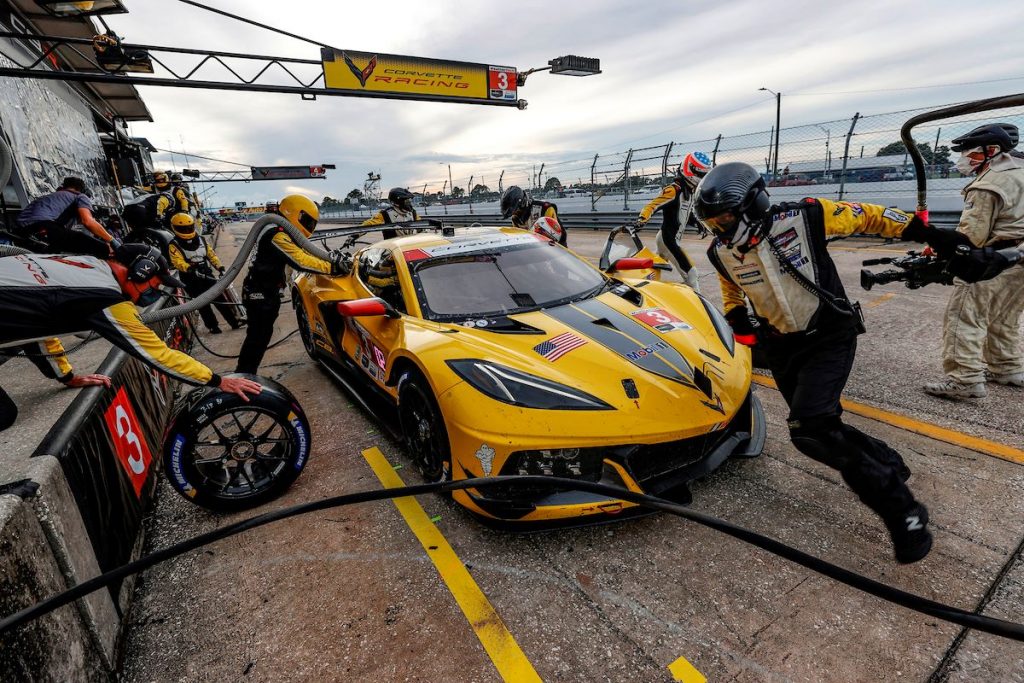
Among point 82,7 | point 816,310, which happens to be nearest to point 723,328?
point 816,310

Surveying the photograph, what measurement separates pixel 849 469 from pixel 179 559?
3.12m

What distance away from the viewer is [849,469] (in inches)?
81.8

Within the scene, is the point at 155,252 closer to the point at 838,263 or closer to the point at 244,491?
the point at 244,491

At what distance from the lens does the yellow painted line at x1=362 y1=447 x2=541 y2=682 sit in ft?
5.79

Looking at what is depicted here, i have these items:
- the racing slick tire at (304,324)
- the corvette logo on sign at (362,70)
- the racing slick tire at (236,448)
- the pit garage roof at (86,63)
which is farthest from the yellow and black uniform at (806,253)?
the pit garage roof at (86,63)

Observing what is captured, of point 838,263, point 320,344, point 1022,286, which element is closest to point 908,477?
point 1022,286

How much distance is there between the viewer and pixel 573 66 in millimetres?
14891

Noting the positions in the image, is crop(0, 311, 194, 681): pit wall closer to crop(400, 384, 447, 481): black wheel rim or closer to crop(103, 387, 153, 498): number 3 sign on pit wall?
crop(103, 387, 153, 498): number 3 sign on pit wall

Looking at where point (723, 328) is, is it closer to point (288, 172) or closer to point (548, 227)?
point (548, 227)

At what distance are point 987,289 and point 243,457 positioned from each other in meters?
4.86

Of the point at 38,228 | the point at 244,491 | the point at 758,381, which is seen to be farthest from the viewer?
the point at 38,228

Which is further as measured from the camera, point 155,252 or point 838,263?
point 838,263

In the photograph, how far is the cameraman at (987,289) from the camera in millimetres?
3139

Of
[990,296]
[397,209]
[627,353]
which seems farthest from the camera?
[397,209]
